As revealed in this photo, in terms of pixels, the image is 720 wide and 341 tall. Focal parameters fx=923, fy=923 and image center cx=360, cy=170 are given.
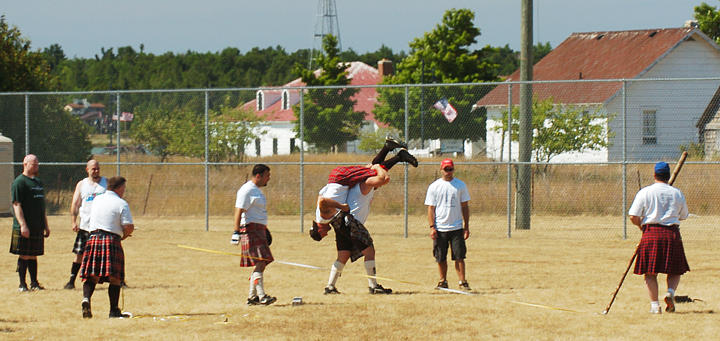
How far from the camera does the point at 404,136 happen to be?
2023 centimetres

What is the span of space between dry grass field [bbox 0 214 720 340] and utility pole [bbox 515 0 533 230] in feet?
4.51

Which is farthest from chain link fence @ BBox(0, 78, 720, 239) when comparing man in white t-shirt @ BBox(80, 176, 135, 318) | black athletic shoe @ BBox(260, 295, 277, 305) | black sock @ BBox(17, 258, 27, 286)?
man in white t-shirt @ BBox(80, 176, 135, 318)

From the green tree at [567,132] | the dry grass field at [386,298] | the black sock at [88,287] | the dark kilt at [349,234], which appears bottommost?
the dry grass field at [386,298]

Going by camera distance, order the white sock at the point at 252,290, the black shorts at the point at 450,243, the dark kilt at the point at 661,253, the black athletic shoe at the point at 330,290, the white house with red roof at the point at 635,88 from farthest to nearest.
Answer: the white house with red roof at the point at 635,88
the black shorts at the point at 450,243
the black athletic shoe at the point at 330,290
the white sock at the point at 252,290
the dark kilt at the point at 661,253

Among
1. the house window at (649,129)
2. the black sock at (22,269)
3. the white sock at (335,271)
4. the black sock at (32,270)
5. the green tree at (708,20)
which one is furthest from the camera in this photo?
the green tree at (708,20)

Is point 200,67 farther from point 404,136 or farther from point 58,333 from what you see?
point 58,333

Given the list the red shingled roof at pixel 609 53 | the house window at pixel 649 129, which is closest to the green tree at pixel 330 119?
the house window at pixel 649 129

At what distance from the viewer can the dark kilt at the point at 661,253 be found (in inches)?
379

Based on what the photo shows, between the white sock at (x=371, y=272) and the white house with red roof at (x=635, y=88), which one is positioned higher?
the white house with red roof at (x=635, y=88)

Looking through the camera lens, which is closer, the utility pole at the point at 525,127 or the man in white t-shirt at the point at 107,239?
the man in white t-shirt at the point at 107,239

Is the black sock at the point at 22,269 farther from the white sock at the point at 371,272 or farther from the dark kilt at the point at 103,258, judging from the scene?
the white sock at the point at 371,272

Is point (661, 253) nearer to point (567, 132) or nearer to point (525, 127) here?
point (525, 127)

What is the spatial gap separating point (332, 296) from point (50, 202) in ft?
48.2

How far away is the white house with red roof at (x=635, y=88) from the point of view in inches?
720
